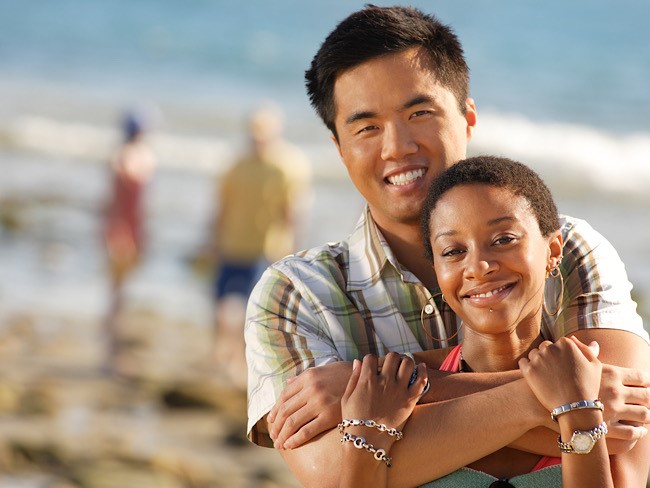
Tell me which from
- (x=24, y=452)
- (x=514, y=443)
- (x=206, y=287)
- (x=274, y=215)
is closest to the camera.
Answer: (x=514, y=443)

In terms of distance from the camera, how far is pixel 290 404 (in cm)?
300

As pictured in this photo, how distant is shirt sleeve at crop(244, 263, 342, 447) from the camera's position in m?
3.13

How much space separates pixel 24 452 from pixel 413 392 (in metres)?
5.38

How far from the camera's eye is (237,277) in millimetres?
9938

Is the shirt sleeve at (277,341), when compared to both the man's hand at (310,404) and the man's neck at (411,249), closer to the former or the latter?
the man's hand at (310,404)

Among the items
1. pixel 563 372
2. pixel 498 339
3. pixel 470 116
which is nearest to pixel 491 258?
pixel 498 339

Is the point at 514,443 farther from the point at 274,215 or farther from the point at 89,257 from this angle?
the point at 89,257

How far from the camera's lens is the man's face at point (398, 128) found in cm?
331

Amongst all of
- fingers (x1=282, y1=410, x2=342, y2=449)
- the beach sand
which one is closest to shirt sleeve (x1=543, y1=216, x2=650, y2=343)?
fingers (x1=282, y1=410, x2=342, y2=449)

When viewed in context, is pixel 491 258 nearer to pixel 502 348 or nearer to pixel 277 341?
pixel 502 348

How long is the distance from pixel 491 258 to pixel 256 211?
6.71 metres

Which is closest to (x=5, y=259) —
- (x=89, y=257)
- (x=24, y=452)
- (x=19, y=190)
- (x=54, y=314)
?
(x=89, y=257)

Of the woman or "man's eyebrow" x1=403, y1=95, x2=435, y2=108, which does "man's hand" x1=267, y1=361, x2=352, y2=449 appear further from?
"man's eyebrow" x1=403, y1=95, x2=435, y2=108

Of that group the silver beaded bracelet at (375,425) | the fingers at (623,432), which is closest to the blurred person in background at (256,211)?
the silver beaded bracelet at (375,425)
